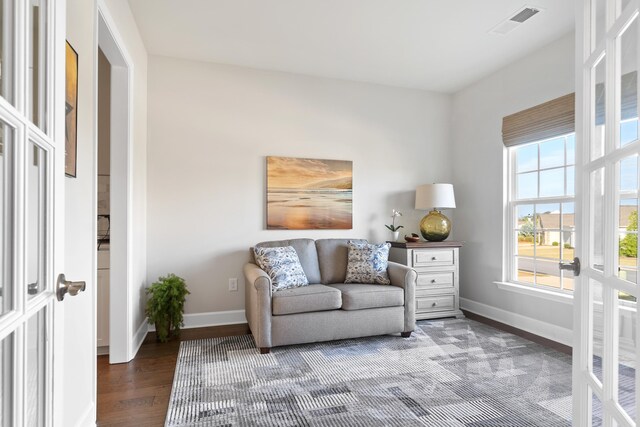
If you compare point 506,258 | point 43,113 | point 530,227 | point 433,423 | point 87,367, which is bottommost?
point 433,423

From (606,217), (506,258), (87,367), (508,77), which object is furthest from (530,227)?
(87,367)

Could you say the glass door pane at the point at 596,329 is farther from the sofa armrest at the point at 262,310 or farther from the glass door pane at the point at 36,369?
the sofa armrest at the point at 262,310

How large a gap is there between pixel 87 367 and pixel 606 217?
2.25 metres

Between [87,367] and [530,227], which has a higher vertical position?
[530,227]

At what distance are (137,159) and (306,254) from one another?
175 cm

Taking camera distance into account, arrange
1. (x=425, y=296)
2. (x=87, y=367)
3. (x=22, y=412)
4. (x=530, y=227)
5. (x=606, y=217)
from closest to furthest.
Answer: (x=22, y=412), (x=606, y=217), (x=87, y=367), (x=530, y=227), (x=425, y=296)

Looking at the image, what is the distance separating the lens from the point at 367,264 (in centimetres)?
346

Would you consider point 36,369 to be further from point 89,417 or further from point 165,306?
point 165,306

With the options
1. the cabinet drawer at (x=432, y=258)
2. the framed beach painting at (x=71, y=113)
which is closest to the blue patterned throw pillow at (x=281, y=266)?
the cabinet drawer at (x=432, y=258)

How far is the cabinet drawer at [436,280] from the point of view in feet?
12.3

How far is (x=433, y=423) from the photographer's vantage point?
1852 mm

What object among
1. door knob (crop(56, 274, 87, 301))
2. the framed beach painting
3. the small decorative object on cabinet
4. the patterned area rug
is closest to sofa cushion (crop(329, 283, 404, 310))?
the patterned area rug

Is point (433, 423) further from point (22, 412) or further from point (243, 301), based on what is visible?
point (243, 301)

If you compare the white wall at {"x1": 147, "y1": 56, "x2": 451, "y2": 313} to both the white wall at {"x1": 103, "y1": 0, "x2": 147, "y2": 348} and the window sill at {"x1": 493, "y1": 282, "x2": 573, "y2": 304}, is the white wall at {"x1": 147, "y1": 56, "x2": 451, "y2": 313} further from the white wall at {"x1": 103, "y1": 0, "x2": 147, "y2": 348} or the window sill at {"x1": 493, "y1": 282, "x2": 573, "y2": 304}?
the window sill at {"x1": 493, "y1": 282, "x2": 573, "y2": 304}
